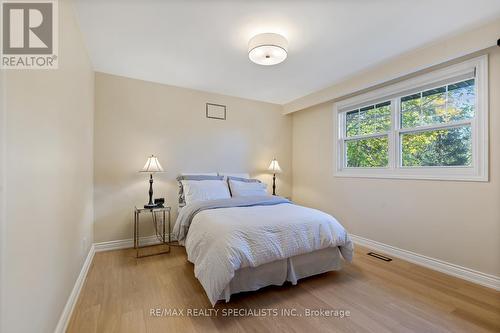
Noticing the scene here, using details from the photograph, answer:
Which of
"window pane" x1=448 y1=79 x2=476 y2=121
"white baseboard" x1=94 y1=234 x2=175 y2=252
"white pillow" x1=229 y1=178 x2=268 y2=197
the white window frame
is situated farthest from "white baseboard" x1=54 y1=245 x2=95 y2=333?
"window pane" x1=448 y1=79 x2=476 y2=121

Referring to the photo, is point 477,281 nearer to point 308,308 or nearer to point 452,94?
point 308,308

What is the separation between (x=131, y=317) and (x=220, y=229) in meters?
0.91

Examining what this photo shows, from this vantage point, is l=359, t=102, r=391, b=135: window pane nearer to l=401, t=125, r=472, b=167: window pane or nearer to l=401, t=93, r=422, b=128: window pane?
l=401, t=93, r=422, b=128: window pane

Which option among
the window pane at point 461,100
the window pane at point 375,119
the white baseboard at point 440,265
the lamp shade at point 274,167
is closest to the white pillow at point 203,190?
the lamp shade at point 274,167

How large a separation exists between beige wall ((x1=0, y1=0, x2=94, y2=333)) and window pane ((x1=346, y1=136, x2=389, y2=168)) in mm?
3535

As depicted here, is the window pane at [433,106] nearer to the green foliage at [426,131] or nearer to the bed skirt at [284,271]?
the green foliage at [426,131]

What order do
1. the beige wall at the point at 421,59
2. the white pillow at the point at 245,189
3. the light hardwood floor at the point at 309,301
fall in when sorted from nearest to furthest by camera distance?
the light hardwood floor at the point at 309,301, the beige wall at the point at 421,59, the white pillow at the point at 245,189

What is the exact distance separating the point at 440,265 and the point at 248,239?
2.23 meters

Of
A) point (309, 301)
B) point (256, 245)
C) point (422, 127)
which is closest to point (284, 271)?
point (309, 301)

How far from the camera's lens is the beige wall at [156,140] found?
3041 mm

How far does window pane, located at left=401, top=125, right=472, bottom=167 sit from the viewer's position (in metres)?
2.37

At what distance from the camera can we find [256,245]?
6.12 feet

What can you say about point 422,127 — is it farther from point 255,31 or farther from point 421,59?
point 255,31

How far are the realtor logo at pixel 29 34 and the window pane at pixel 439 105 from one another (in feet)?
11.8
